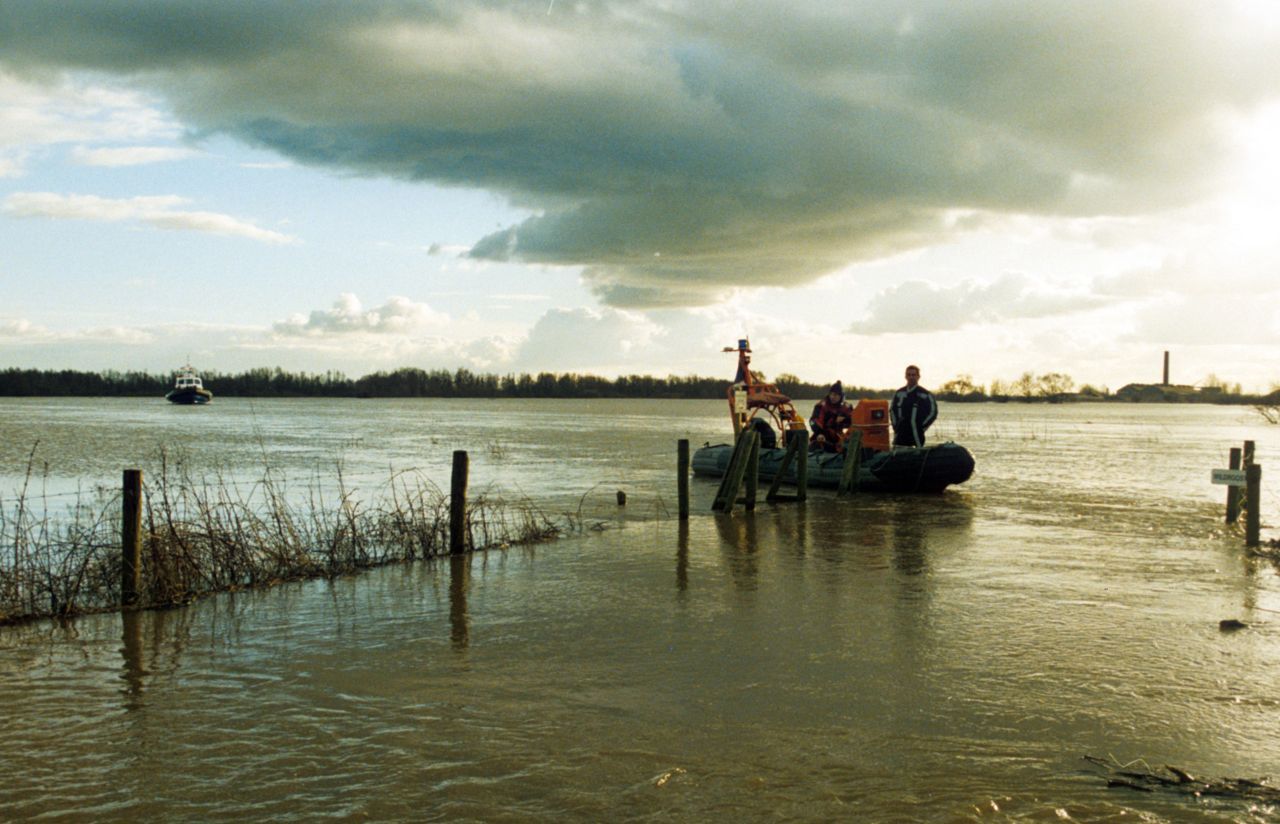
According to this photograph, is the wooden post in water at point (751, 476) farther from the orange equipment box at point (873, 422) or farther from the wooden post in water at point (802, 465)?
the orange equipment box at point (873, 422)

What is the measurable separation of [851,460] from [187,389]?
314 feet

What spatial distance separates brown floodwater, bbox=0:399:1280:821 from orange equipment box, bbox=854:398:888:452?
25.4 feet

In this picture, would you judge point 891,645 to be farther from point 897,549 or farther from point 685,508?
point 685,508

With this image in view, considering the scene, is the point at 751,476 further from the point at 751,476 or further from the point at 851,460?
the point at 851,460

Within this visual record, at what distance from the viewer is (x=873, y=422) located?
20.6 meters

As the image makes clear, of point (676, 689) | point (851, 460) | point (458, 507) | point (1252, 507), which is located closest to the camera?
point (676, 689)

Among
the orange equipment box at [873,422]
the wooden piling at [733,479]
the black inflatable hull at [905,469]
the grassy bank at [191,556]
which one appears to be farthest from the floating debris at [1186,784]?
the orange equipment box at [873,422]

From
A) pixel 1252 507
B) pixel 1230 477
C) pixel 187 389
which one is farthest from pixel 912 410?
pixel 187 389

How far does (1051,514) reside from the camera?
1677 cm

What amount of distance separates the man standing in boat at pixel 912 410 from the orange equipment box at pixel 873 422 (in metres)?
1.33

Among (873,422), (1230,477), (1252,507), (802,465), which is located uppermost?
(873,422)

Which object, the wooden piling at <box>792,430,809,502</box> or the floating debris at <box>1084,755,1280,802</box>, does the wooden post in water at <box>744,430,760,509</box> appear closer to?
the wooden piling at <box>792,430,809,502</box>

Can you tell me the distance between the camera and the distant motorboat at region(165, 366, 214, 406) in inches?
3944

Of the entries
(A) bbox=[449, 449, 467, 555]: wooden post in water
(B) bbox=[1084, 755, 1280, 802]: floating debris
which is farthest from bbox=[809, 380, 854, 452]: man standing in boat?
(B) bbox=[1084, 755, 1280, 802]: floating debris
